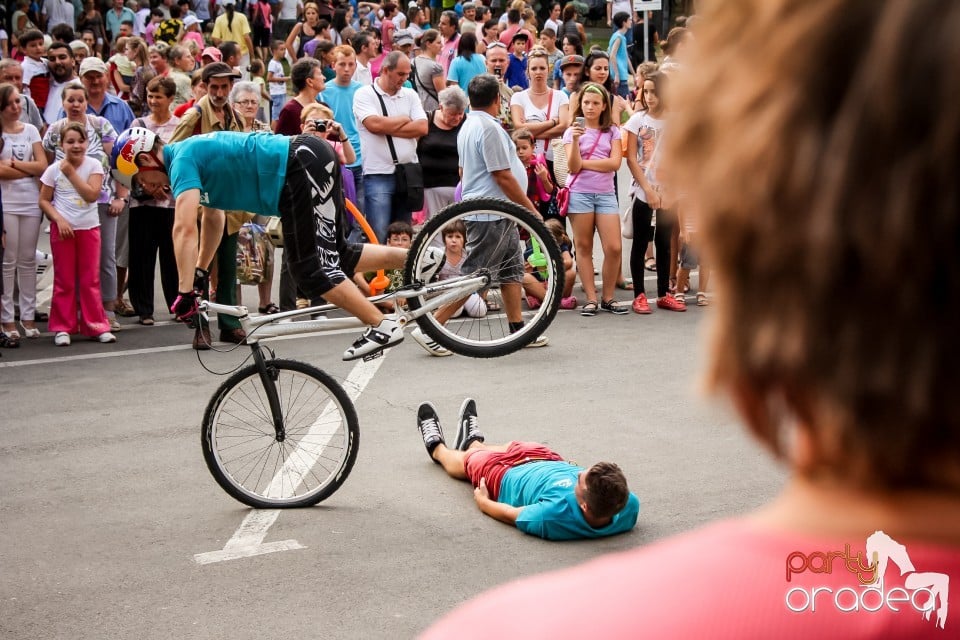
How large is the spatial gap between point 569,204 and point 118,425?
4584mm

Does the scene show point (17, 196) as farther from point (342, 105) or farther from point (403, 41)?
point (403, 41)

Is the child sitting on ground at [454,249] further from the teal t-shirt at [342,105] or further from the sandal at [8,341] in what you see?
the teal t-shirt at [342,105]

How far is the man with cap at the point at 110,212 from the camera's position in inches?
406

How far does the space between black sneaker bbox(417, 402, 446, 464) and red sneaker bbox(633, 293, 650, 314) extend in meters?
4.32

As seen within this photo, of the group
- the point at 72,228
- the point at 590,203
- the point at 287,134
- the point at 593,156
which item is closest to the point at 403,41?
the point at 287,134

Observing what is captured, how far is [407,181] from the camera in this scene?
427 inches

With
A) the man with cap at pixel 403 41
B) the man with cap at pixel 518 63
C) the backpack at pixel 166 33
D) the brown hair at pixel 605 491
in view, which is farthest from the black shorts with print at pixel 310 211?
the backpack at pixel 166 33

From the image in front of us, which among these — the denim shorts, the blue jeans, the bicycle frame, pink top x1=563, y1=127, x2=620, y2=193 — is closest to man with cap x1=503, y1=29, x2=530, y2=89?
the blue jeans

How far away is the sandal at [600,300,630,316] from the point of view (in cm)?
1078

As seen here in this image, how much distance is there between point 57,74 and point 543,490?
8345 mm

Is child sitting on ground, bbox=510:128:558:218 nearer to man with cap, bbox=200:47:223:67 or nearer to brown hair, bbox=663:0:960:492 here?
man with cap, bbox=200:47:223:67

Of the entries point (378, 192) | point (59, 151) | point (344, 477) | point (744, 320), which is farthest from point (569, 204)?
point (744, 320)

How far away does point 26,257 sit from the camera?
978cm

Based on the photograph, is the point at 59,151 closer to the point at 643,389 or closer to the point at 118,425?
the point at 118,425
